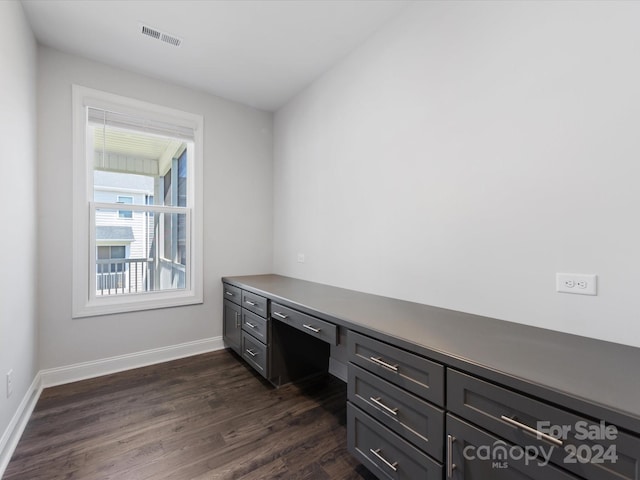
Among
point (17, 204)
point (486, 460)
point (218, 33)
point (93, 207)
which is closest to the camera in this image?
point (486, 460)

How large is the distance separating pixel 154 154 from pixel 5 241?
176cm

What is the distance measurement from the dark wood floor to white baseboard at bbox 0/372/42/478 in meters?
0.03

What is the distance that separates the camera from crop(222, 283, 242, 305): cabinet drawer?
115 inches

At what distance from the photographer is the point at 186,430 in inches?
76.2

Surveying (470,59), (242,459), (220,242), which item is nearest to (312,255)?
(220,242)

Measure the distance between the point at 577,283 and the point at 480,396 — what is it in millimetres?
735

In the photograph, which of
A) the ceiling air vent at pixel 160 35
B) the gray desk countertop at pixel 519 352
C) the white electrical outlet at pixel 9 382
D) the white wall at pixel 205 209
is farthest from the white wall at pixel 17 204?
the gray desk countertop at pixel 519 352

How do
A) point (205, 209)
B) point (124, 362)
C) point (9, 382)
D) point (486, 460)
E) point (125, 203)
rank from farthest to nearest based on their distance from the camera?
1. point (205, 209)
2. point (125, 203)
3. point (124, 362)
4. point (9, 382)
5. point (486, 460)

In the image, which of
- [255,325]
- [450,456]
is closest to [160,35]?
[255,325]

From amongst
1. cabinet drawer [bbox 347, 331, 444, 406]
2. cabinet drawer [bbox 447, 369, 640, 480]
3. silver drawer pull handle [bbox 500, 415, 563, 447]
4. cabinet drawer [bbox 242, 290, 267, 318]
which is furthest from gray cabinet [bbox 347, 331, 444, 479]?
cabinet drawer [bbox 242, 290, 267, 318]

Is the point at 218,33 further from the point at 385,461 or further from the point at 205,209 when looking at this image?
the point at 385,461

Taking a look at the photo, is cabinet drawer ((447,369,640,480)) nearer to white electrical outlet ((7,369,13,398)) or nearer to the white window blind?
white electrical outlet ((7,369,13,398))

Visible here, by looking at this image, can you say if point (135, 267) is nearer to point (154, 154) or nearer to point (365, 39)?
point (154, 154)

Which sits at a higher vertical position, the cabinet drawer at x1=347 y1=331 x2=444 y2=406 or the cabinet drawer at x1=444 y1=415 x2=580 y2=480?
the cabinet drawer at x1=347 y1=331 x2=444 y2=406
